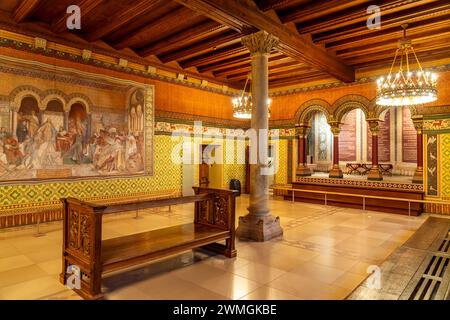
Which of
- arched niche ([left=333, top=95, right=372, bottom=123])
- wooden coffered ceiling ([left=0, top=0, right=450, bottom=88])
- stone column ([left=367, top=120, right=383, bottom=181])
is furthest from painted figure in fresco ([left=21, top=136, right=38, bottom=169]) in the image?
stone column ([left=367, top=120, right=383, bottom=181])

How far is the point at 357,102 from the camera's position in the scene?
9414 mm

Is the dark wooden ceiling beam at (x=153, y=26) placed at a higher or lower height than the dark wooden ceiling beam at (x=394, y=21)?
higher

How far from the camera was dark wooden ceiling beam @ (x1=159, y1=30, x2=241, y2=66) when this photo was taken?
22.3 ft

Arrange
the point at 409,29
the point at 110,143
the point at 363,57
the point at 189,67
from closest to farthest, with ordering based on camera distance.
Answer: the point at 409,29 → the point at 110,143 → the point at 363,57 → the point at 189,67

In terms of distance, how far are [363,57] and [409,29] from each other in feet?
6.42

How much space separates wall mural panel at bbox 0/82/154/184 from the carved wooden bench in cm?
345

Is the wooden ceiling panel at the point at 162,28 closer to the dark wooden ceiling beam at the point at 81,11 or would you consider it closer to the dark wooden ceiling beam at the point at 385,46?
the dark wooden ceiling beam at the point at 81,11

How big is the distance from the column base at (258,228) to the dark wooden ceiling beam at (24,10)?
17.8 ft

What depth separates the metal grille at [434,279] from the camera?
119 inches

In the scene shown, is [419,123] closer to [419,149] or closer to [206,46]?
[419,149]

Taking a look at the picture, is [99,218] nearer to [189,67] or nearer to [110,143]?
[110,143]

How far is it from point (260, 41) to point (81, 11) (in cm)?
345

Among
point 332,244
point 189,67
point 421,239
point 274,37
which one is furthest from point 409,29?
point 189,67

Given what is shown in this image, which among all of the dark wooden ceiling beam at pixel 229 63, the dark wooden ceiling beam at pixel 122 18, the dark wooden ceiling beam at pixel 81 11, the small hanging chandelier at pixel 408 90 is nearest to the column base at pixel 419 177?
the small hanging chandelier at pixel 408 90
